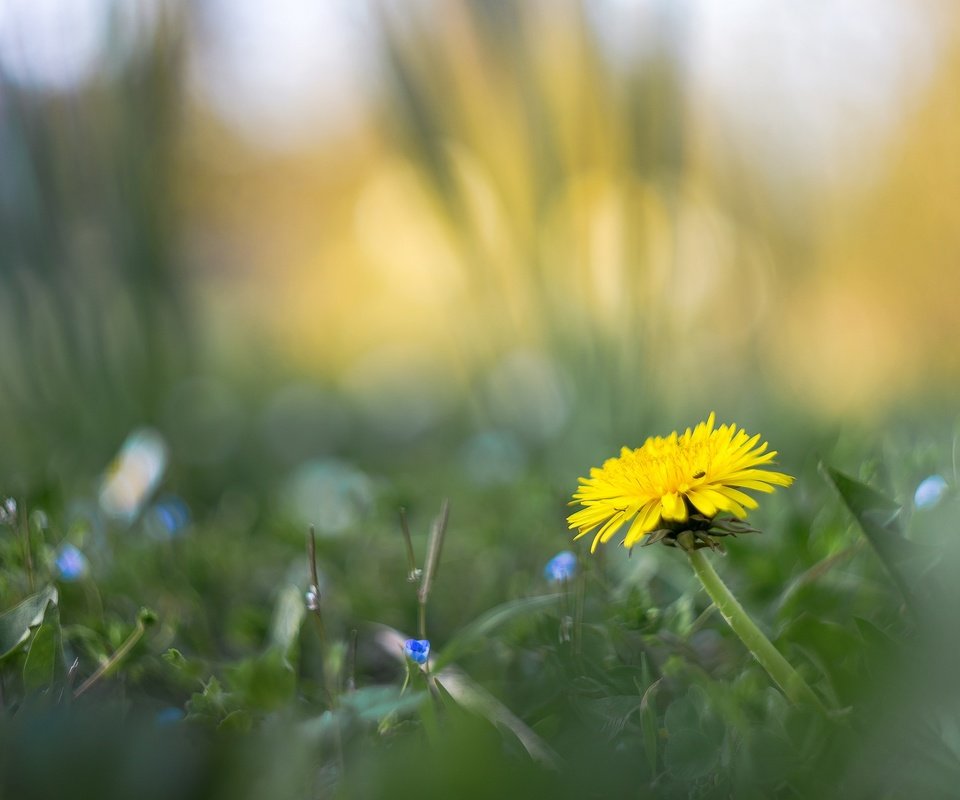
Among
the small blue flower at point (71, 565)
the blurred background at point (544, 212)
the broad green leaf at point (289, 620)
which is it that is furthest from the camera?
the blurred background at point (544, 212)

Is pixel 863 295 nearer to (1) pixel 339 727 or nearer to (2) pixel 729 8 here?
(2) pixel 729 8

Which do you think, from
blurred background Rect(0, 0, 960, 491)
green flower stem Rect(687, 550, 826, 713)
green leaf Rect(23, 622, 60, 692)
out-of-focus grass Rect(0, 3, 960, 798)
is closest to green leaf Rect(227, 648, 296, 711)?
out-of-focus grass Rect(0, 3, 960, 798)

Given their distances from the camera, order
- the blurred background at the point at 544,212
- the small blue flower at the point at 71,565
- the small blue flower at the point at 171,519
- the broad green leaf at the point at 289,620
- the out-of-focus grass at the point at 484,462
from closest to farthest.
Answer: the out-of-focus grass at the point at 484,462 → the broad green leaf at the point at 289,620 → the small blue flower at the point at 71,565 → the small blue flower at the point at 171,519 → the blurred background at the point at 544,212

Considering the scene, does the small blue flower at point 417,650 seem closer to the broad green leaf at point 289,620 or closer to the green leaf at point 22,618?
the broad green leaf at point 289,620

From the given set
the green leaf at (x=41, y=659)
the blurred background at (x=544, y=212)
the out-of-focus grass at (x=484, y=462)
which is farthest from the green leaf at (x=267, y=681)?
the blurred background at (x=544, y=212)

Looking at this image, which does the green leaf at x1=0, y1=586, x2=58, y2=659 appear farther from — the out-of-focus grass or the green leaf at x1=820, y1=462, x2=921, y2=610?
the green leaf at x1=820, y1=462, x2=921, y2=610

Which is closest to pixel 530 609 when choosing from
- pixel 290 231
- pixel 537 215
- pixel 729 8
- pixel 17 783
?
pixel 17 783

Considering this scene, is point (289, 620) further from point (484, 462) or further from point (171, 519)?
point (484, 462)
